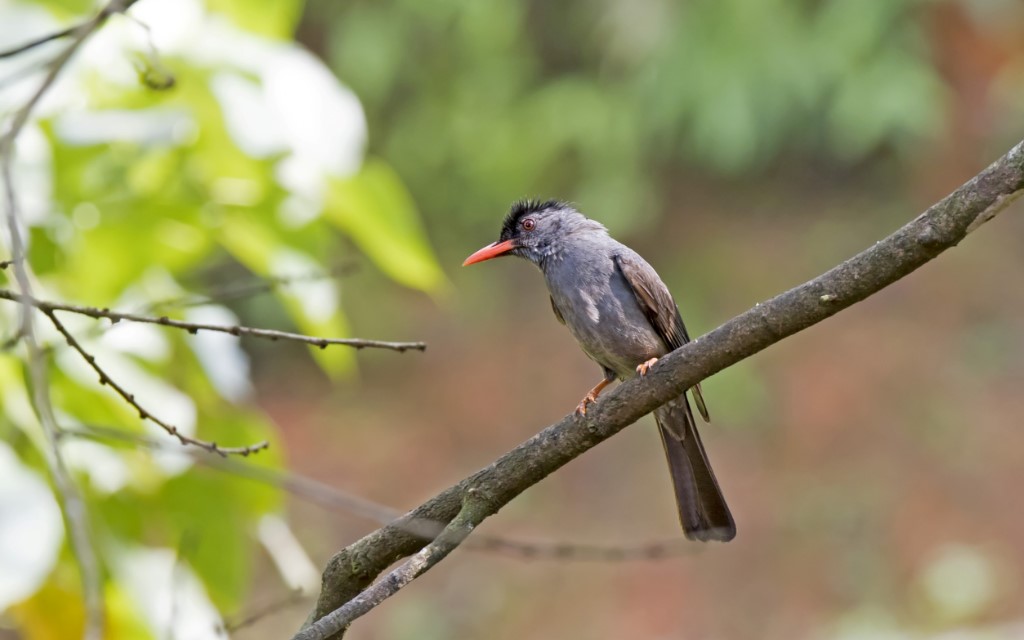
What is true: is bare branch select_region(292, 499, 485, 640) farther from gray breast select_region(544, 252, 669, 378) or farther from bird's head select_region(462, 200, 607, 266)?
bird's head select_region(462, 200, 607, 266)

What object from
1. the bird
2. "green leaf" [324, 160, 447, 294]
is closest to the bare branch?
"green leaf" [324, 160, 447, 294]

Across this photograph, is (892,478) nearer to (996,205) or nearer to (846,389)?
(846,389)

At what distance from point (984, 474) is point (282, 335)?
7.47 m

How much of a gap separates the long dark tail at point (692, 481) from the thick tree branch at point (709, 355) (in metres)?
0.87

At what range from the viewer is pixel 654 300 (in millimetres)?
3461

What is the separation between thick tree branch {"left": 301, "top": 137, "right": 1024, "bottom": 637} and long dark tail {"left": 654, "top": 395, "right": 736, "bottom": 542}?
0.87m

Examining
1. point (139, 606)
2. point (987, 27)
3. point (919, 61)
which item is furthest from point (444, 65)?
point (139, 606)

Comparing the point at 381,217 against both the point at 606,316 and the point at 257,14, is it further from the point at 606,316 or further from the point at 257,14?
the point at 606,316

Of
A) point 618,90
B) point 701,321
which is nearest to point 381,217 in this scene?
point 701,321

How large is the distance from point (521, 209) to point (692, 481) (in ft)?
4.07

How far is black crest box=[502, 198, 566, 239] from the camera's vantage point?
4.04 metres

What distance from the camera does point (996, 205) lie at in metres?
1.93

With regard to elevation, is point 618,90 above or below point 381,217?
above

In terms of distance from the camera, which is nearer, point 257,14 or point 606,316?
point 257,14
